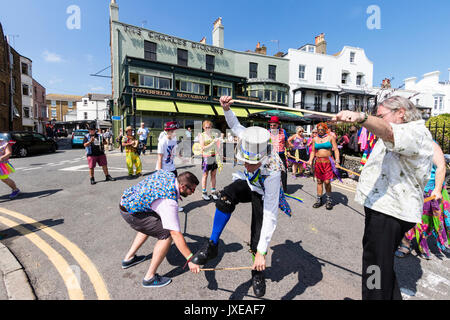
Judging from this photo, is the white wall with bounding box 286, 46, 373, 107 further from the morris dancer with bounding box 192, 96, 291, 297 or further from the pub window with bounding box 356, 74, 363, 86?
the morris dancer with bounding box 192, 96, 291, 297

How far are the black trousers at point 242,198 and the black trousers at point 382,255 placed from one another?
1102mm

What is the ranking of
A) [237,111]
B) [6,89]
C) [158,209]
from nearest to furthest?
1. [158,209]
2. [6,89]
3. [237,111]

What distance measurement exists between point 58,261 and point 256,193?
273cm

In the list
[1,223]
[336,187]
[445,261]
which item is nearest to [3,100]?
[1,223]

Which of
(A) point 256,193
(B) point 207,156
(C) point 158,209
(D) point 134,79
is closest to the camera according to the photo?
(C) point 158,209

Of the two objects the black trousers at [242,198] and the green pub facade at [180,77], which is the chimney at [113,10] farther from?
the black trousers at [242,198]

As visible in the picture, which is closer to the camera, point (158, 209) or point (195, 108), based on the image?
point (158, 209)

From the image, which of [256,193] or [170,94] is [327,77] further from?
[256,193]

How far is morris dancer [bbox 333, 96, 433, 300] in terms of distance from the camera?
5.69 ft

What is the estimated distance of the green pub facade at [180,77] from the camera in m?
20.1

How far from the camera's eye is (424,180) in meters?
1.79

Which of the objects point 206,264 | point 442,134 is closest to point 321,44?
point 442,134

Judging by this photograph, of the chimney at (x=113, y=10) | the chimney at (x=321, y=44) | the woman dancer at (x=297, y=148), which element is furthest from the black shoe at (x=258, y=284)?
the chimney at (x=321, y=44)

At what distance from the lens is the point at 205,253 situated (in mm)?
2516
